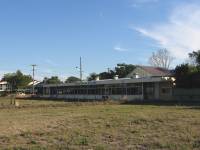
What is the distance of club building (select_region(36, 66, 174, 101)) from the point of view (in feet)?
201

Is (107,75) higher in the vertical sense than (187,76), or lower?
higher

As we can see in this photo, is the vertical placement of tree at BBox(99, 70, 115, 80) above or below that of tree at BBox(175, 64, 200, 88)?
above

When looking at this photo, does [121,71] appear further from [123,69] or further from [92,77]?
[92,77]

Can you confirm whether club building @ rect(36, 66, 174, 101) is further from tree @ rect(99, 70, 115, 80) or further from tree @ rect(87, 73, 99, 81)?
tree @ rect(87, 73, 99, 81)

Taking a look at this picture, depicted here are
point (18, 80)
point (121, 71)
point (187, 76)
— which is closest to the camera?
point (187, 76)

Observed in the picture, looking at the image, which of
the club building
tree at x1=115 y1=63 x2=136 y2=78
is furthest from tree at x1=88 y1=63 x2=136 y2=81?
the club building

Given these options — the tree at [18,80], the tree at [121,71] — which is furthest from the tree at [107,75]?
the tree at [18,80]

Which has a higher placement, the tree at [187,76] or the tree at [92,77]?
the tree at [92,77]

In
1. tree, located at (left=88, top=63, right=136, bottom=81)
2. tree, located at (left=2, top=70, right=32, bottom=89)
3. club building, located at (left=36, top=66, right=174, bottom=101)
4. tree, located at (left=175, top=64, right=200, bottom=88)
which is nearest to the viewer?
tree, located at (left=175, top=64, right=200, bottom=88)

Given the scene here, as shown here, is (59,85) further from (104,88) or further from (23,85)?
(23,85)

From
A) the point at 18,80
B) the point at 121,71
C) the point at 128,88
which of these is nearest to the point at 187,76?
the point at 128,88

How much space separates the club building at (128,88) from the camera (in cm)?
6125

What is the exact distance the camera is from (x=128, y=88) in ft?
222

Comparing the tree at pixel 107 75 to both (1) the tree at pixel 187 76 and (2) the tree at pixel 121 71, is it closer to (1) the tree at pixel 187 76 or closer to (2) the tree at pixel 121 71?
(2) the tree at pixel 121 71
